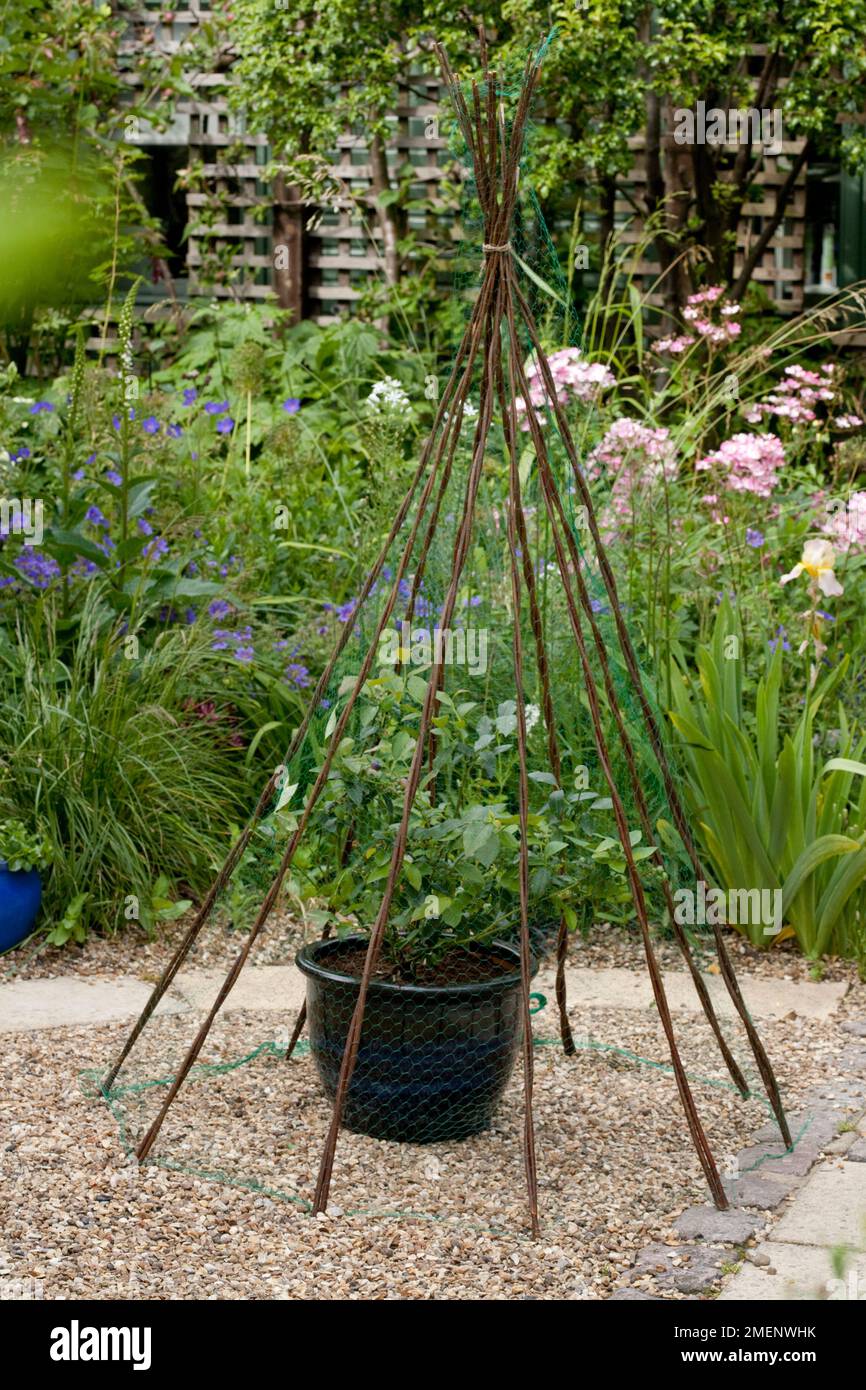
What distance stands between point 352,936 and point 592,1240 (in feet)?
2.75

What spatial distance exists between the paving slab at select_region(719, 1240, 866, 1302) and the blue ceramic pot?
215cm

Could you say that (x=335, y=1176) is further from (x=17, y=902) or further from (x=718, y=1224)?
(x=17, y=902)

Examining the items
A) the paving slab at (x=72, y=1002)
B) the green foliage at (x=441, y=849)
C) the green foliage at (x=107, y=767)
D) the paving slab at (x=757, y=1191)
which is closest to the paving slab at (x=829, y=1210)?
the paving slab at (x=757, y=1191)

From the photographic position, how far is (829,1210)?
2.53 m

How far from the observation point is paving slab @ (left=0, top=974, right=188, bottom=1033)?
344 cm

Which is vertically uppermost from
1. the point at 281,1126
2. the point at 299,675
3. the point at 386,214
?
the point at 386,214

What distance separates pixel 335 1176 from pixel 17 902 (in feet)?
4.84

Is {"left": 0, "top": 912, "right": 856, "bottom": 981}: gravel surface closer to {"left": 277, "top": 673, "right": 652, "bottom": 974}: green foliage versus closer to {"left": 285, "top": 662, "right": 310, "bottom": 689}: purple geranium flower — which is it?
{"left": 285, "top": 662, "right": 310, "bottom": 689}: purple geranium flower

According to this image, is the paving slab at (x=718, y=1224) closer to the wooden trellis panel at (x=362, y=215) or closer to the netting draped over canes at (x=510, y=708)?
the netting draped over canes at (x=510, y=708)

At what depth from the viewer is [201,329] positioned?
26.5ft

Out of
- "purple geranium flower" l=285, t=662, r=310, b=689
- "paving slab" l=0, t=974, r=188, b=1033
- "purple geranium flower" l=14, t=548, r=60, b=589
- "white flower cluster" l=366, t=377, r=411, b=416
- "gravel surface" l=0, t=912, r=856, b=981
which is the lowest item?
"gravel surface" l=0, t=912, r=856, b=981

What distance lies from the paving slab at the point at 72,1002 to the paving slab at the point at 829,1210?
5.18 feet

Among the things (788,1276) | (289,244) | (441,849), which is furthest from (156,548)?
(289,244)

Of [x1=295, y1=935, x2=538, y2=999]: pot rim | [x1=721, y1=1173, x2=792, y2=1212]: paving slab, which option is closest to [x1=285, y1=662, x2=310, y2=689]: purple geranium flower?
[x1=295, y1=935, x2=538, y2=999]: pot rim
